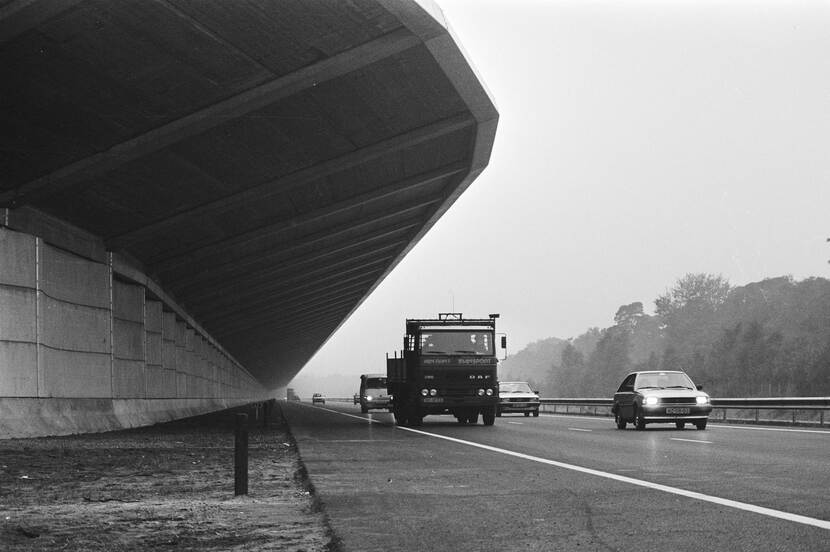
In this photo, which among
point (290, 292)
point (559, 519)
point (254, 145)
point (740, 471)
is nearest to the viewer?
point (559, 519)

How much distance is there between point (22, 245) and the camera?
62.2 ft

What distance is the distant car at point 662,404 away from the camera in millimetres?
23938

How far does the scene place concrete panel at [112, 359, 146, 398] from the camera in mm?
26172

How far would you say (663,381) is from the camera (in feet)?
85.3

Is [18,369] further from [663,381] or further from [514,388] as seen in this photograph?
[514,388]

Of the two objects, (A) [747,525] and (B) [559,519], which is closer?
(A) [747,525]

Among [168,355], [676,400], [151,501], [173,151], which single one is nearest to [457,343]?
[676,400]

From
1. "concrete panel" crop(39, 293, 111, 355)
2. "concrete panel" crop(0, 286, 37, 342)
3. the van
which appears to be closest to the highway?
"concrete panel" crop(0, 286, 37, 342)

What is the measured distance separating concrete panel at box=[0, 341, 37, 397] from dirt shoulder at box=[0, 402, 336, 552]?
1.98 metres

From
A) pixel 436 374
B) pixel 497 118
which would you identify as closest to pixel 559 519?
pixel 497 118

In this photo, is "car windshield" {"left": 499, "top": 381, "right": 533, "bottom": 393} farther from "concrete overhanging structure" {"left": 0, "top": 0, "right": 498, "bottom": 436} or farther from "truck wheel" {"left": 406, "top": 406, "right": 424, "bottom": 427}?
"truck wheel" {"left": 406, "top": 406, "right": 424, "bottom": 427}

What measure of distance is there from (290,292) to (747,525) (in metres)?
43.4

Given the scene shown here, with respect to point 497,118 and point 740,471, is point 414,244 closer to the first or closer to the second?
point 497,118

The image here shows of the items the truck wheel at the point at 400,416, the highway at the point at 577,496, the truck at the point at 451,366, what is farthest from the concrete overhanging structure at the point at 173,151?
the highway at the point at 577,496
